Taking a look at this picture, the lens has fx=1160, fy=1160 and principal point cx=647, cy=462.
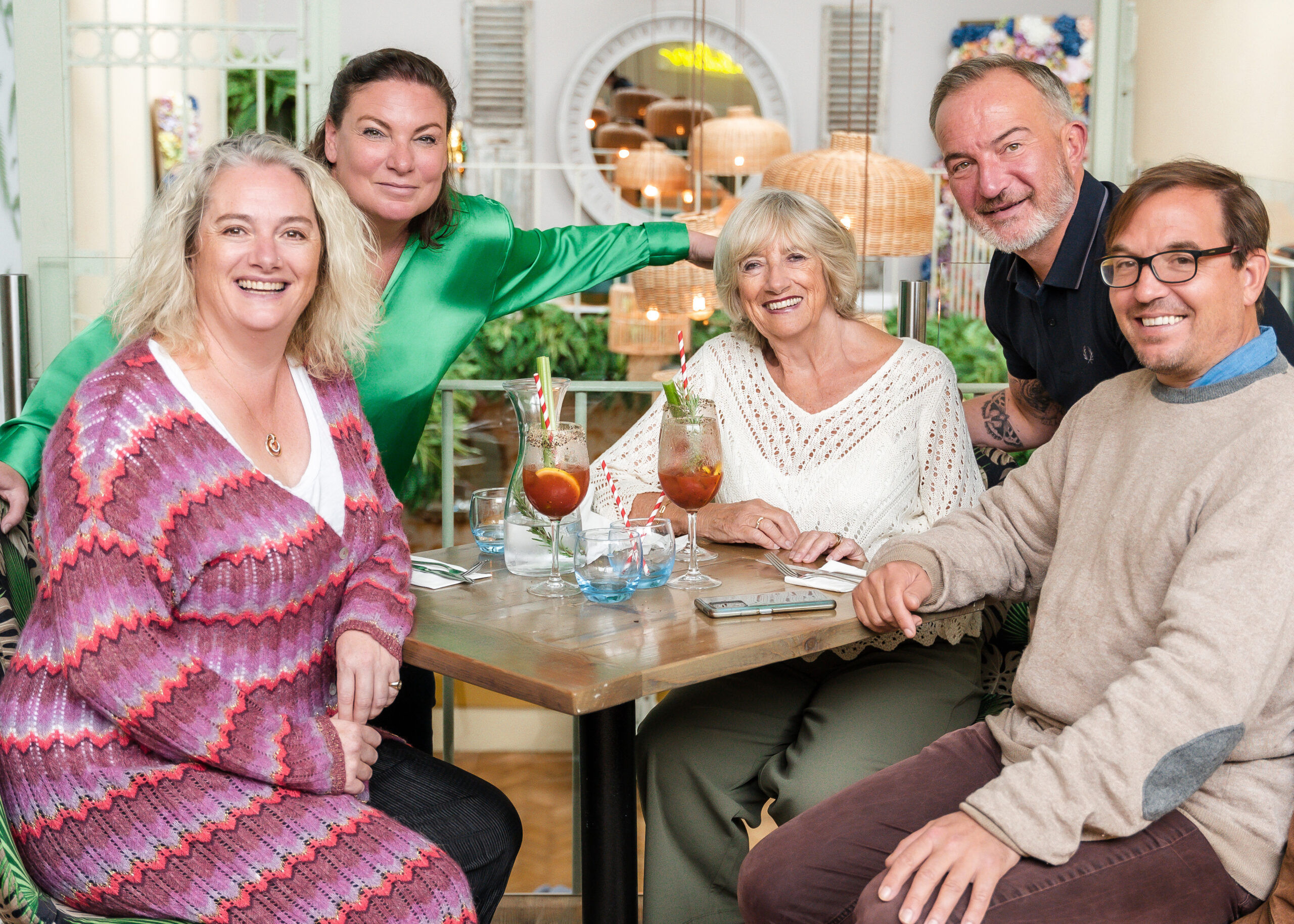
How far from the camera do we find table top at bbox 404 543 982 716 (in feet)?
4.16

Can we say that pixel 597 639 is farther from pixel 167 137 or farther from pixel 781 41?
pixel 781 41

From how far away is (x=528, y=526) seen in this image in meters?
1.68

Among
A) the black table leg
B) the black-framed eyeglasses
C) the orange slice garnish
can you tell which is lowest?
the black table leg

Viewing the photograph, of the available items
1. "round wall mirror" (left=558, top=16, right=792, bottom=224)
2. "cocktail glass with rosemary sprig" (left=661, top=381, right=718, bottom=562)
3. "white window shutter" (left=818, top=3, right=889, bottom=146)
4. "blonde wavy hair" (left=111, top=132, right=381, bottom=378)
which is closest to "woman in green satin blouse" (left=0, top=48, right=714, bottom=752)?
"blonde wavy hair" (left=111, top=132, right=381, bottom=378)

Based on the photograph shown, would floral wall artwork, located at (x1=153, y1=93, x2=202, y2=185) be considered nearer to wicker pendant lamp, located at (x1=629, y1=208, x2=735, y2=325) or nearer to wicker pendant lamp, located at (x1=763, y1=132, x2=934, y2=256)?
wicker pendant lamp, located at (x1=629, y1=208, x2=735, y2=325)

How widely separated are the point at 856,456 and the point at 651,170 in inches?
179

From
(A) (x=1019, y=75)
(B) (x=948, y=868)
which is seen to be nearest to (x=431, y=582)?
(B) (x=948, y=868)

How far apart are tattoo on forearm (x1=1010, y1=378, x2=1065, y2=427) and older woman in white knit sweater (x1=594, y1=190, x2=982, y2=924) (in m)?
0.20

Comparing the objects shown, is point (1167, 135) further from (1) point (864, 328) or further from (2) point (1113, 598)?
(2) point (1113, 598)

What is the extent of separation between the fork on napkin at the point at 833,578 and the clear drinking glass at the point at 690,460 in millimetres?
120

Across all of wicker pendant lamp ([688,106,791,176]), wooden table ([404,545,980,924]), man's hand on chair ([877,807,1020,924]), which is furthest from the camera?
wicker pendant lamp ([688,106,791,176])

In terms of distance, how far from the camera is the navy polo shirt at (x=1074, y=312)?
6.34 feet

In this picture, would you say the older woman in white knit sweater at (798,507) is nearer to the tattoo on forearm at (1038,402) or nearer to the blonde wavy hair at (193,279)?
the tattoo on forearm at (1038,402)

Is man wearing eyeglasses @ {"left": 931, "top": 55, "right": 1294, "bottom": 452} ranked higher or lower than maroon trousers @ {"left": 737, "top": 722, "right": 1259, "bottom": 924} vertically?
higher
